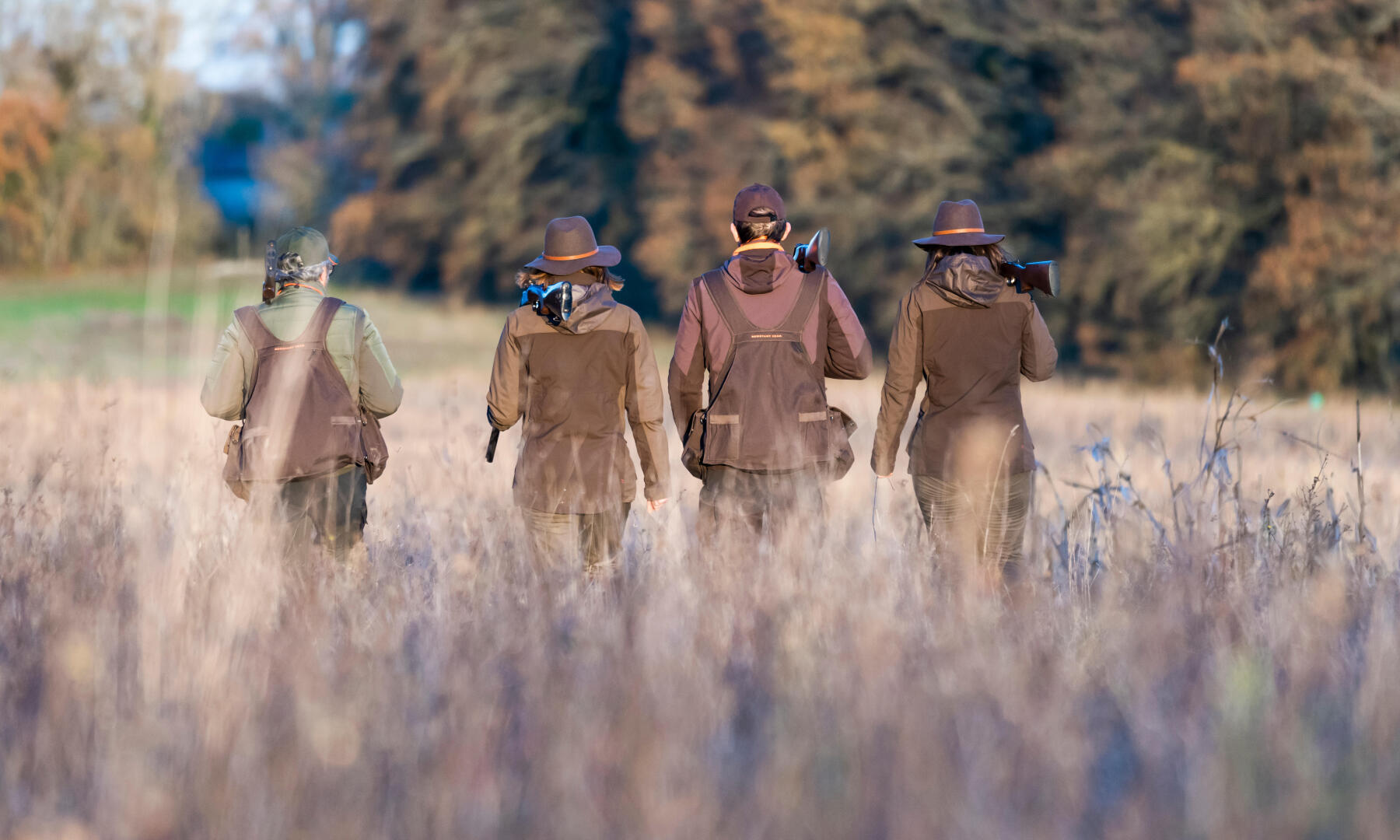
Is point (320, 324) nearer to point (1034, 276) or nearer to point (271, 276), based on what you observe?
point (271, 276)

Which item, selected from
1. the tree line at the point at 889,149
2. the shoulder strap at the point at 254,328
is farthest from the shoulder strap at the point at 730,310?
the tree line at the point at 889,149

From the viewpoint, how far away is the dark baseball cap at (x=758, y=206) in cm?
522

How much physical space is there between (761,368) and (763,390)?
0.27ft

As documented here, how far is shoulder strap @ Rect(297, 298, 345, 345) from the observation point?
16.4ft

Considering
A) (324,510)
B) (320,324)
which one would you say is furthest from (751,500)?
(320,324)

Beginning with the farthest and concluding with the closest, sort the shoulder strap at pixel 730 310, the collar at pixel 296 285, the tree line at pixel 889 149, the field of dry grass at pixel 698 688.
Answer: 1. the tree line at pixel 889 149
2. the shoulder strap at pixel 730 310
3. the collar at pixel 296 285
4. the field of dry grass at pixel 698 688

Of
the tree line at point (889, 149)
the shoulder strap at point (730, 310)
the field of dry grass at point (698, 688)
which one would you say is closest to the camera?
the field of dry grass at point (698, 688)

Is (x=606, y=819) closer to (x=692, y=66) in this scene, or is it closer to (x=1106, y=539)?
(x=1106, y=539)

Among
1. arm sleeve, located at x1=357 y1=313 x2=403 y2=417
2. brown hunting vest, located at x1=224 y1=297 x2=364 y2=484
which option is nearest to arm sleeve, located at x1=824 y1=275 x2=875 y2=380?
arm sleeve, located at x1=357 y1=313 x2=403 y2=417

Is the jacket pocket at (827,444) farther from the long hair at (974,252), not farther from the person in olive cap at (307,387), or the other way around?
the person in olive cap at (307,387)

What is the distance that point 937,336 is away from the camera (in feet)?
17.3

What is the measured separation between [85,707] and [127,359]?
92.3ft

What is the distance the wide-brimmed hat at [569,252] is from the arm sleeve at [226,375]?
1.08 meters

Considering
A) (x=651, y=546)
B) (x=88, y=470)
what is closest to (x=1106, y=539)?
(x=651, y=546)
